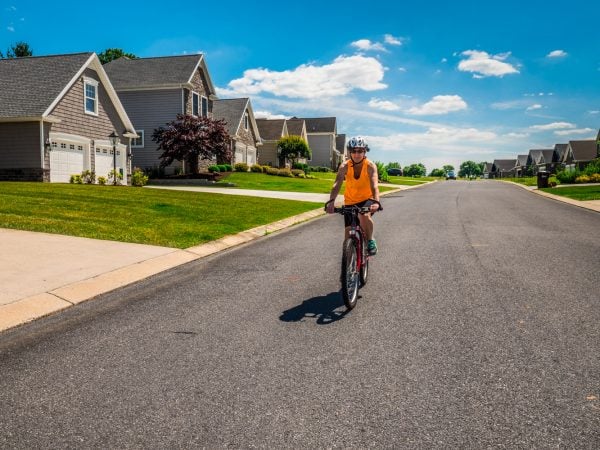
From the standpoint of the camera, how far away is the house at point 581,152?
7444cm

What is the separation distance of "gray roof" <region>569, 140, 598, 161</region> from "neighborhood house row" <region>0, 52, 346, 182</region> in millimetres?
64319

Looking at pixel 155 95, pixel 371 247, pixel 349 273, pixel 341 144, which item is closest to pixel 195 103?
pixel 155 95

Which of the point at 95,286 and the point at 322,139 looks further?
the point at 322,139

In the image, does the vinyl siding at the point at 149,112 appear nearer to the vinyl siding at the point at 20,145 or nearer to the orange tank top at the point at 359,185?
the vinyl siding at the point at 20,145

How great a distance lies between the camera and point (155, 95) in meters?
35.6

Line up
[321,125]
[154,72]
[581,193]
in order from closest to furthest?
1. [581,193]
2. [154,72]
3. [321,125]

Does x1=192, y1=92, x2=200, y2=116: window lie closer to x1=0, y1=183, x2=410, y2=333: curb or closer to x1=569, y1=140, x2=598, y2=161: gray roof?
x1=0, y1=183, x2=410, y2=333: curb

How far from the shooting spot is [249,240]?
10812 mm

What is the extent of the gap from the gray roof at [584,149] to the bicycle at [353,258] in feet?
270

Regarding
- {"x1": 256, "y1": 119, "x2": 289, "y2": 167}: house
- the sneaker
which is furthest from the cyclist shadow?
{"x1": 256, "y1": 119, "x2": 289, "y2": 167}: house

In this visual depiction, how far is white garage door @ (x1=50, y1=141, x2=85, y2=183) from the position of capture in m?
23.1

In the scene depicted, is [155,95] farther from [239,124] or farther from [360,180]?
[360,180]

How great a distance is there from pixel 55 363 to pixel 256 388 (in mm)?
1780

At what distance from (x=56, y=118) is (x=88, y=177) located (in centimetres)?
368
